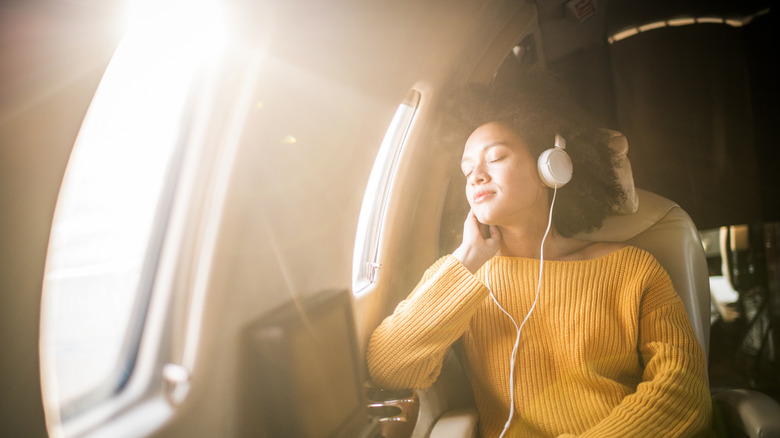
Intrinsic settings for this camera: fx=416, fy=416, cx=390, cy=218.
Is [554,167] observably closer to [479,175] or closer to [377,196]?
[479,175]

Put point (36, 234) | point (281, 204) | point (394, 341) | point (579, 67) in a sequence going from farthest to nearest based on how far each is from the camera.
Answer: point (579, 67)
point (394, 341)
point (281, 204)
point (36, 234)

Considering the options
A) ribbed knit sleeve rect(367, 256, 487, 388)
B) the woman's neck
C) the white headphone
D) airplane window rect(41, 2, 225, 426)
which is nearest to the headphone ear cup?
the white headphone

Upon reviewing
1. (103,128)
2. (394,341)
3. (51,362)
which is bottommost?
(394,341)

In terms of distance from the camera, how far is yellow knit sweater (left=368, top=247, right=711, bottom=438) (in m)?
0.99

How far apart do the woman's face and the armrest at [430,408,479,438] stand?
0.53 meters

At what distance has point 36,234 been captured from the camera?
0.47 metres

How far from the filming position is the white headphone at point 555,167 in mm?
1054

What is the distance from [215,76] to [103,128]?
0.58ft

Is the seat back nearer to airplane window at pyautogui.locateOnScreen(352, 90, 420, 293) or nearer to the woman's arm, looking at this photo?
the woman's arm

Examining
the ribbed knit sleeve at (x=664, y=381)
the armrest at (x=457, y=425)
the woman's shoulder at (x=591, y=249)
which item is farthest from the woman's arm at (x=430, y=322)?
the ribbed knit sleeve at (x=664, y=381)

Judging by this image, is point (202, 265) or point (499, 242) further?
point (499, 242)

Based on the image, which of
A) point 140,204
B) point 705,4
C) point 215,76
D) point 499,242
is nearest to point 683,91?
point 705,4

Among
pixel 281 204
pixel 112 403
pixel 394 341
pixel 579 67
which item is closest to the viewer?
pixel 112 403

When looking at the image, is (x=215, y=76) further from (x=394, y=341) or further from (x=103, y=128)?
(x=394, y=341)
